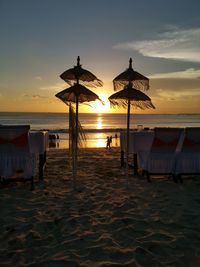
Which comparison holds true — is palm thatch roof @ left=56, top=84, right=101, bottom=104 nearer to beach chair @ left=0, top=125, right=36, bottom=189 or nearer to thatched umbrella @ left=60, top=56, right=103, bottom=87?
thatched umbrella @ left=60, top=56, right=103, bottom=87

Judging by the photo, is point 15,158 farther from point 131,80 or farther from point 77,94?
point 131,80

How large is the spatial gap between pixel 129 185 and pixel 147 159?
75 cm

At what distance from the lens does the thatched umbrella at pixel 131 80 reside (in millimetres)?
5922

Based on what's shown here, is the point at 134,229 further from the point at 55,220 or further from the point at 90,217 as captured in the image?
the point at 55,220

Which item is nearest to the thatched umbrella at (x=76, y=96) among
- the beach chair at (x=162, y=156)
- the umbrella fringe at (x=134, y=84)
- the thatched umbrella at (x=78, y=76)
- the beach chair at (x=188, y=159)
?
the thatched umbrella at (x=78, y=76)

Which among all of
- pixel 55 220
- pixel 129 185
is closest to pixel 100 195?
pixel 129 185

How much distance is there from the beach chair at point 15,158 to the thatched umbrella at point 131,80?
2122mm

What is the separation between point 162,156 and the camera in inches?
259

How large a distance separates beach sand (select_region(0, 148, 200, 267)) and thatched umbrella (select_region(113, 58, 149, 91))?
2.06 meters

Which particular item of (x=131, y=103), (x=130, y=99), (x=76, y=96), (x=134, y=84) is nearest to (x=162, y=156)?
(x=131, y=103)

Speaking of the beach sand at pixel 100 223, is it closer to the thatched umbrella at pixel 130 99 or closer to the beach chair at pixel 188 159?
the beach chair at pixel 188 159

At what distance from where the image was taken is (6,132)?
19.2 feet

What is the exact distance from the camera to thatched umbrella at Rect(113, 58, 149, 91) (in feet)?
19.4

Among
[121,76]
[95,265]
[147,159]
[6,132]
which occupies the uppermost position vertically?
[121,76]
